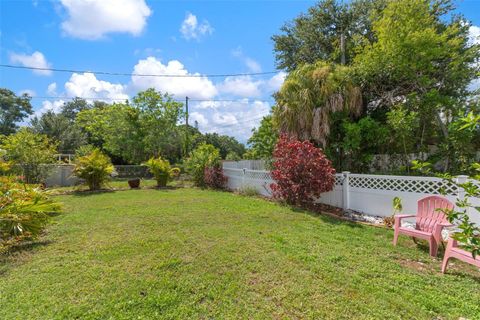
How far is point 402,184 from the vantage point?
570cm

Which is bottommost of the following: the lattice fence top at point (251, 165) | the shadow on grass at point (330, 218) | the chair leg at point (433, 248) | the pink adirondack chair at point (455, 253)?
the shadow on grass at point (330, 218)

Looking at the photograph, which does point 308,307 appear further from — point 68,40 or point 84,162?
point 68,40

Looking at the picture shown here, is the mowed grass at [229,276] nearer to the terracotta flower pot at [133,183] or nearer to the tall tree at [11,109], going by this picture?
the terracotta flower pot at [133,183]

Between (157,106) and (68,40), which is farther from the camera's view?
(157,106)

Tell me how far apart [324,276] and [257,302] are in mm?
1020

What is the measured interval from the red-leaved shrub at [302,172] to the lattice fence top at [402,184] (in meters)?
0.71

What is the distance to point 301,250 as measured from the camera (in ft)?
13.0

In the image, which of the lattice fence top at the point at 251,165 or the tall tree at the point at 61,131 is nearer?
the lattice fence top at the point at 251,165

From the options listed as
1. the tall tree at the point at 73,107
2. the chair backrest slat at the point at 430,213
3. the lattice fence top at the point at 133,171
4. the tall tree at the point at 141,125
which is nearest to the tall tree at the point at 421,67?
the chair backrest slat at the point at 430,213

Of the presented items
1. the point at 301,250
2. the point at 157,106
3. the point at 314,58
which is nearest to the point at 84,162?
the point at 157,106

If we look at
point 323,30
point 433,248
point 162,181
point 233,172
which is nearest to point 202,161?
point 233,172

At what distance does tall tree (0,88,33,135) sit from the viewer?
2792 centimetres

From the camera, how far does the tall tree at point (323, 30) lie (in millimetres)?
12117

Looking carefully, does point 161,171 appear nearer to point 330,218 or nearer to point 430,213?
point 330,218
